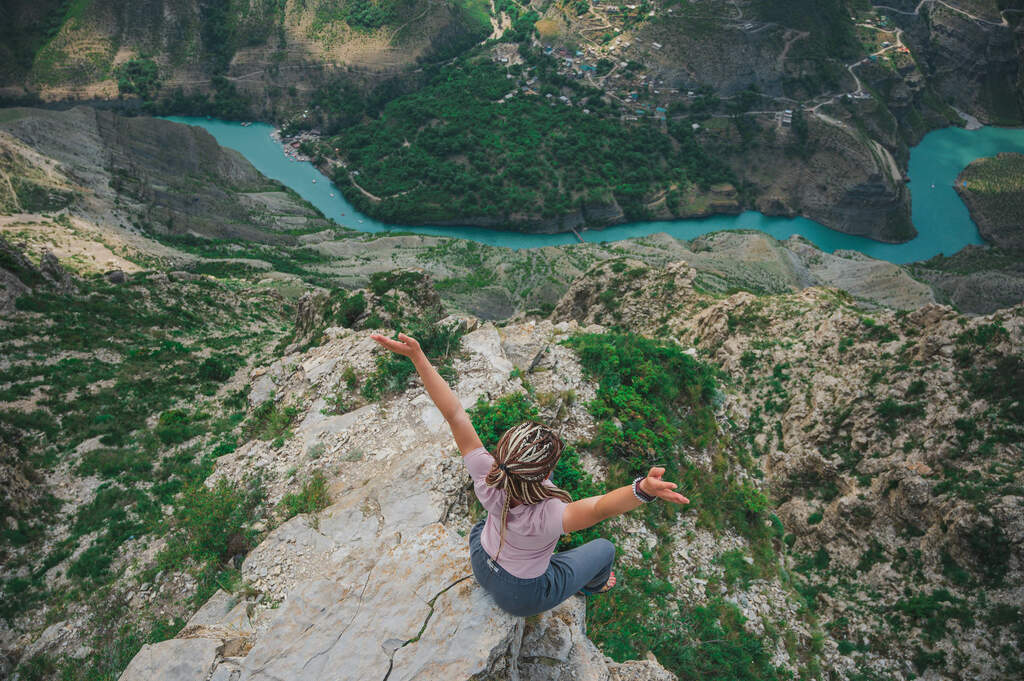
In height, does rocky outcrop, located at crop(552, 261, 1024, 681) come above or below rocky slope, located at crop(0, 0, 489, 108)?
below

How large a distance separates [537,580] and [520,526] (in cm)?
93

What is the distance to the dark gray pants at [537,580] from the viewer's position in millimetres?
5430

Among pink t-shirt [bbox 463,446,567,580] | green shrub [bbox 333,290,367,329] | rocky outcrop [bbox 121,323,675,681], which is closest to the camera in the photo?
pink t-shirt [bbox 463,446,567,580]

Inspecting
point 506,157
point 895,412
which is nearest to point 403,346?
point 895,412

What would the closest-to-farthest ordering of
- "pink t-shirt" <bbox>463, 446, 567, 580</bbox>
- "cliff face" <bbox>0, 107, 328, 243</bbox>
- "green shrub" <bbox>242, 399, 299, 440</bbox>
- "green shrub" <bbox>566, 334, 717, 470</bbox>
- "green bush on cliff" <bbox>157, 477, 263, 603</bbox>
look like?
1. "pink t-shirt" <bbox>463, 446, 567, 580</bbox>
2. "green bush on cliff" <bbox>157, 477, 263, 603</bbox>
3. "green shrub" <bbox>566, 334, 717, 470</bbox>
4. "green shrub" <bbox>242, 399, 299, 440</bbox>
5. "cliff face" <bbox>0, 107, 328, 243</bbox>

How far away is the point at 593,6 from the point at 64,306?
136 metres

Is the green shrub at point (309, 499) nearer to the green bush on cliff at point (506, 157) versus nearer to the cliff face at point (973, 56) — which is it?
the green bush on cliff at point (506, 157)

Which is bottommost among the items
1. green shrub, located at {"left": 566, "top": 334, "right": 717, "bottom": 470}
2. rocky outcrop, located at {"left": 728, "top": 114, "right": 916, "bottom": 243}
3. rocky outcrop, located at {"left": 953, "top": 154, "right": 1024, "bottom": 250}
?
rocky outcrop, located at {"left": 953, "top": 154, "right": 1024, "bottom": 250}

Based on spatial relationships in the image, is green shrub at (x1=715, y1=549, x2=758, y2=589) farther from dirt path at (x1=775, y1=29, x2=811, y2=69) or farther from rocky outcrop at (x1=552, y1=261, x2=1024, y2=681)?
dirt path at (x1=775, y1=29, x2=811, y2=69)

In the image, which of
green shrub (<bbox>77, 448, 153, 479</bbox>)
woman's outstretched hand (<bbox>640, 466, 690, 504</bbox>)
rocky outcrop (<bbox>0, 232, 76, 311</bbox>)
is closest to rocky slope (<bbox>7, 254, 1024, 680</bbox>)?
green shrub (<bbox>77, 448, 153, 479</bbox>)

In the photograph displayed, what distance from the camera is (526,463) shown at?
445 centimetres

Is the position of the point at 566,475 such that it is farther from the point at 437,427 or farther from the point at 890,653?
the point at 890,653

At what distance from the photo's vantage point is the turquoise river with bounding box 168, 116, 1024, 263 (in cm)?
9900

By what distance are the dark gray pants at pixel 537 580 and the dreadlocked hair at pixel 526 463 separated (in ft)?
4.10
